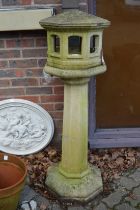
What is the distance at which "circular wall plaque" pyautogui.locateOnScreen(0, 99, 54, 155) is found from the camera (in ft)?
10.9

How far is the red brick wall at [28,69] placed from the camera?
3.07 meters

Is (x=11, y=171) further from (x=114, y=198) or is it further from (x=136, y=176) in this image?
(x=136, y=176)

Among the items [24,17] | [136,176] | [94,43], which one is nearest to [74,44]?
[94,43]

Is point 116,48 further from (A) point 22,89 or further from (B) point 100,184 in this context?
(B) point 100,184

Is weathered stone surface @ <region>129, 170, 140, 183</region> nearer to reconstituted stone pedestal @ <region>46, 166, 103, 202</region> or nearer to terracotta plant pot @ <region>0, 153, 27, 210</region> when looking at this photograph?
reconstituted stone pedestal @ <region>46, 166, 103, 202</region>

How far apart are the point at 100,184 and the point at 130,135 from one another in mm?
786

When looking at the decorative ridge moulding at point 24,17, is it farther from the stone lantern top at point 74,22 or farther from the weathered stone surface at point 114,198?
the weathered stone surface at point 114,198

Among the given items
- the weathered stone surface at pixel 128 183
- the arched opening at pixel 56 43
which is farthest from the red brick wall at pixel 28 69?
the weathered stone surface at pixel 128 183

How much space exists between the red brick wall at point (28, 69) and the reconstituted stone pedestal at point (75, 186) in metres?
0.64

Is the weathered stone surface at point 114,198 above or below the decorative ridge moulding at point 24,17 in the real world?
below

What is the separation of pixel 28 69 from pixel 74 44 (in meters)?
0.79

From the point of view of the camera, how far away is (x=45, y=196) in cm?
294

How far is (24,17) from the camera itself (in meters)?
2.93

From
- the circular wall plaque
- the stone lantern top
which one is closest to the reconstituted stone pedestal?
the circular wall plaque
